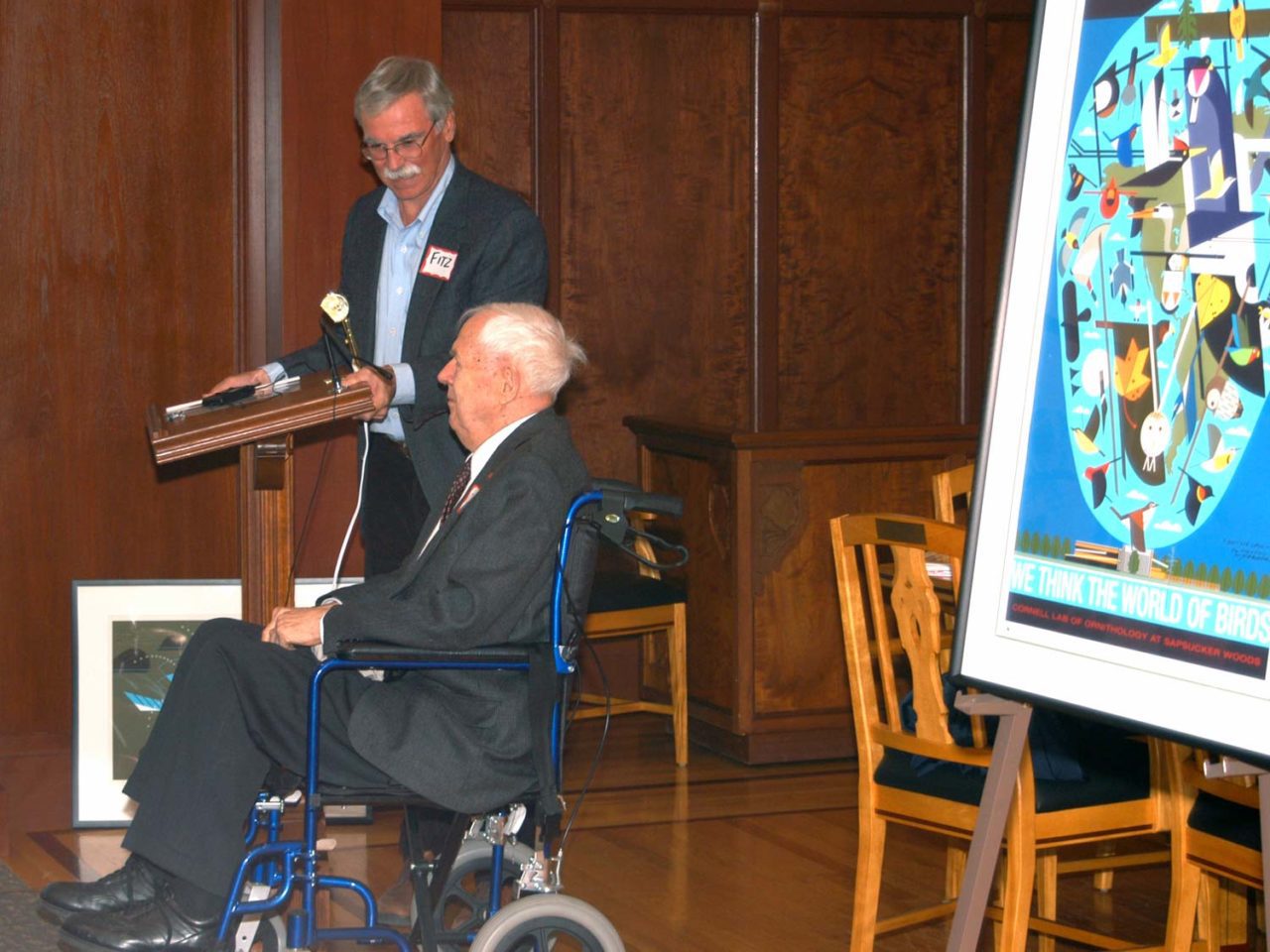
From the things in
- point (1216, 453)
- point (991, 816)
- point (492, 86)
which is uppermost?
point (492, 86)

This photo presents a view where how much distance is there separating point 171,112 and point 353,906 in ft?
7.38

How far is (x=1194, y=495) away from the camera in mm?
1898

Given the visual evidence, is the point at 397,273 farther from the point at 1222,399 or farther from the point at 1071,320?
the point at 1222,399

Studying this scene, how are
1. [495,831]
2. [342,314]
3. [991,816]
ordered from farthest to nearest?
[342,314] < [495,831] < [991,816]

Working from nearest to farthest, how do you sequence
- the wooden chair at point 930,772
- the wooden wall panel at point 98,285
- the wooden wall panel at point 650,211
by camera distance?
1. the wooden chair at point 930,772
2. the wooden wall panel at point 98,285
3. the wooden wall panel at point 650,211

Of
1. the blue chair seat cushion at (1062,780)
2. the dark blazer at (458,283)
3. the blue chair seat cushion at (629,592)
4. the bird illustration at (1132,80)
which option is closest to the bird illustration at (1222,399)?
the bird illustration at (1132,80)

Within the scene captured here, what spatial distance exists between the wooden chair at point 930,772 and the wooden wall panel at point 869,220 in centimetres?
281

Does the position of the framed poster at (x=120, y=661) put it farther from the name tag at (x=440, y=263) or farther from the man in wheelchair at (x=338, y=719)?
the man in wheelchair at (x=338, y=719)

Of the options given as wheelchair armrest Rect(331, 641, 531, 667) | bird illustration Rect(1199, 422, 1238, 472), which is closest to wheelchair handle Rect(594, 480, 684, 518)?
wheelchair armrest Rect(331, 641, 531, 667)

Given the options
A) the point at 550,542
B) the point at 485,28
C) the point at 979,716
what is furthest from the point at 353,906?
the point at 485,28

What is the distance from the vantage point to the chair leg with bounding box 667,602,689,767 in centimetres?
491

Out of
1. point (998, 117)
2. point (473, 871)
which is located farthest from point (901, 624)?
point (998, 117)

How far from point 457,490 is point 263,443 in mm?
497

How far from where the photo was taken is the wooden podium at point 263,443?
3150mm
